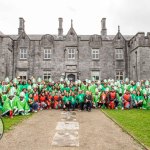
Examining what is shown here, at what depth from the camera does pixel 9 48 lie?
3362 centimetres

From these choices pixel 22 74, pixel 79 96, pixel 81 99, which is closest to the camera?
pixel 81 99

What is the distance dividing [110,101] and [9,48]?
61.7ft

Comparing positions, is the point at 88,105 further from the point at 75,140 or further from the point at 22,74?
the point at 22,74

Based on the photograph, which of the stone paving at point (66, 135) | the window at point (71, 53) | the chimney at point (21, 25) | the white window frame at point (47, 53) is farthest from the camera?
the chimney at point (21, 25)

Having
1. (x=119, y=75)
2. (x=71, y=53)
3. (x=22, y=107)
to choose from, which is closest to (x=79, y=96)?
(x=22, y=107)

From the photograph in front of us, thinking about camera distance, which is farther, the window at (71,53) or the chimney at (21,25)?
the chimney at (21,25)

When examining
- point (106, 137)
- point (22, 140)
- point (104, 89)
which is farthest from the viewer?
point (104, 89)

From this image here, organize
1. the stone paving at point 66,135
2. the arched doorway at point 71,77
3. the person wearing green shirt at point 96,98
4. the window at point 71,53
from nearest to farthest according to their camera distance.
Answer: the stone paving at point 66,135, the person wearing green shirt at point 96,98, the arched doorway at point 71,77, the window at point 71,53

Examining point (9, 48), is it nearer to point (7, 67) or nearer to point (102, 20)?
point (7, 67)

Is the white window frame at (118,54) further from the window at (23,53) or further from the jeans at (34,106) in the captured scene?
the jeans at (34,106)

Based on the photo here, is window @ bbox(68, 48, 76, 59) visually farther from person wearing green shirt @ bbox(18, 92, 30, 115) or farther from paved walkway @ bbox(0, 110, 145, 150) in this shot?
paved walkway @ bbox(0, 110, 145, 150)

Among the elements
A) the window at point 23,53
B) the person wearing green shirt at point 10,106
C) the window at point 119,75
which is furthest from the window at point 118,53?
the person wearing green shirt at point 10,106

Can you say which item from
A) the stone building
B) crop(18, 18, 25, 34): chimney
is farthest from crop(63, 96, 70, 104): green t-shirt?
crop(18, 18, 25, 34): chimney

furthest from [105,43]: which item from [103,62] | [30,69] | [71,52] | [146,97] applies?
[146,97]
